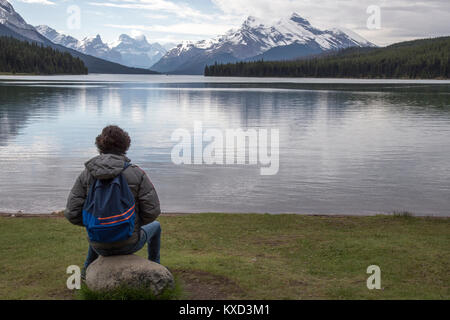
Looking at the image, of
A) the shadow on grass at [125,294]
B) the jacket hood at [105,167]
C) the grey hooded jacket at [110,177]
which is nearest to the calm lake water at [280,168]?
the shadow on grass at [125,294]

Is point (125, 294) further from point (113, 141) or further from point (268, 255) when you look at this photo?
point (268, 255)

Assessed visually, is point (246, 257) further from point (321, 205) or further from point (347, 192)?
point (347, 192)

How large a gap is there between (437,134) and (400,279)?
3512 centimetres

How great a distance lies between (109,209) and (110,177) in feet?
1.65

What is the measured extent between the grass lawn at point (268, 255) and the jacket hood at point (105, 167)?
8.63 ft

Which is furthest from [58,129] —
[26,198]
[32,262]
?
[32,262]

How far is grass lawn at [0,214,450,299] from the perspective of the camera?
31.1 ft

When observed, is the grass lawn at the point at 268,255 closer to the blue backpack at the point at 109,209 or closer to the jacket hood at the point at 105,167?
the blue backpack at the point at 109,209

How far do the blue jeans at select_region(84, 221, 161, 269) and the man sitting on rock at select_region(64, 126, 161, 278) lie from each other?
21mm

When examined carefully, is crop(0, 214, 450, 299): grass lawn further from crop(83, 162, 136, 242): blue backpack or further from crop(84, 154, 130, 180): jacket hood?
Answer: crop(84, 154, 130, 180): jacket hood

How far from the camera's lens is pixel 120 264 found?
28.4ft

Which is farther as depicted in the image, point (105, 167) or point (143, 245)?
point (143, 245)

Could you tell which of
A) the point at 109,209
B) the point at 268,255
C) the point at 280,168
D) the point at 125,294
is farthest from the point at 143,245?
the point at 280,168

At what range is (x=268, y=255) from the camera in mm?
12008
